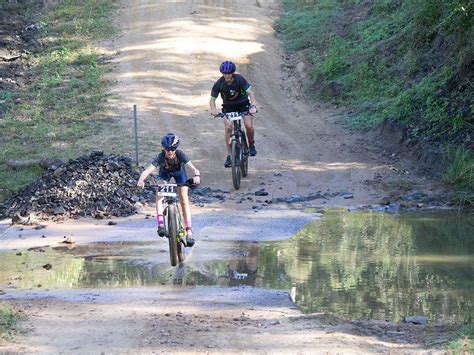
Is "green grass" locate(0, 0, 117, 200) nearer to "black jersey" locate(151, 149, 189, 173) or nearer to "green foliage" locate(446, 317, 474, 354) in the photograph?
"black jersey" locate(151, 149, 189, 173)

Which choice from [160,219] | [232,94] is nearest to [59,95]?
[232,94]

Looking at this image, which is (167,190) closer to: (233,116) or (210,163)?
(233,116)

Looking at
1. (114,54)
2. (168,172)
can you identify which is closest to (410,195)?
(168,172)

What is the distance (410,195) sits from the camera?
16.3 m

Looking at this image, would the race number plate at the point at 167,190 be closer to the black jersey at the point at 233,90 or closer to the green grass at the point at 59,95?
the black jersey at the point at 233,90

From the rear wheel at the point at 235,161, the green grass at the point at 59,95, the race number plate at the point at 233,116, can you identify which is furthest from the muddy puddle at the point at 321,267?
the green grass at the point at 59,95

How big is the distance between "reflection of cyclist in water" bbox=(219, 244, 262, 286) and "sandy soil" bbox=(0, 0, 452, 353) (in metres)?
0.43

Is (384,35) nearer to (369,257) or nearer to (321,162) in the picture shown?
(321,162)

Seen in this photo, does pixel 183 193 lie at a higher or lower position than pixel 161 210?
higher

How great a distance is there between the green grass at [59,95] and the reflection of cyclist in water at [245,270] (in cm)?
673

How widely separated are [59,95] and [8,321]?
15.3 meters

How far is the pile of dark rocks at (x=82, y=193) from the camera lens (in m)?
15.4

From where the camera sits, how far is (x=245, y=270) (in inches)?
465

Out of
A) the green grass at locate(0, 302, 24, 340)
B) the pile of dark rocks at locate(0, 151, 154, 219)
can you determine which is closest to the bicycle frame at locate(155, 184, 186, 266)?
the green grass at locate(0, 302, 24, 340)
